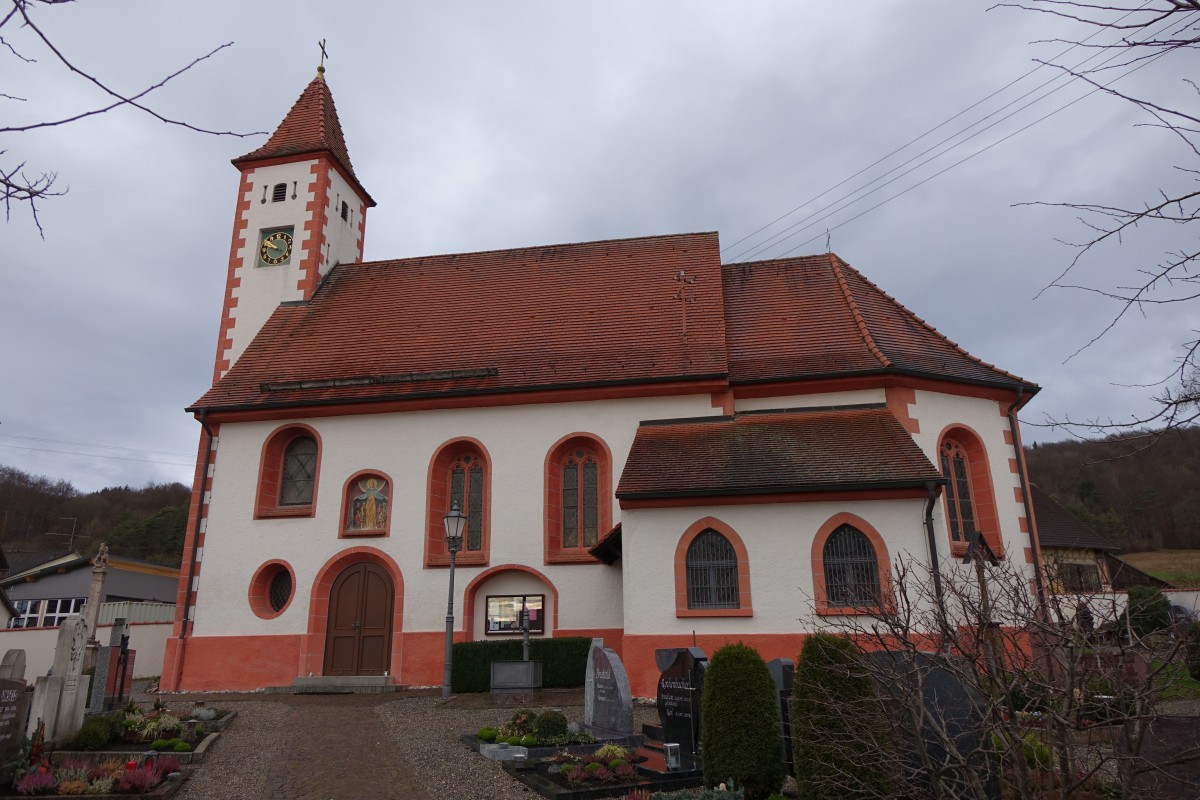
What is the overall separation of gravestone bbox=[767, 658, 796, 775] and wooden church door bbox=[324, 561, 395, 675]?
9481 mm

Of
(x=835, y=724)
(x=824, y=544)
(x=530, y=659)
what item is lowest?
(x=835, y=724)

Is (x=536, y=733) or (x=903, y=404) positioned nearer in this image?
(x=536, y=733)

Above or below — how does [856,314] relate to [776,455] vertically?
above

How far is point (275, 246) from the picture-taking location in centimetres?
2058

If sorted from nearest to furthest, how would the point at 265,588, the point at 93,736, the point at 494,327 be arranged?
the point at 93,736 < the point at 265,588 < the point at 494,327

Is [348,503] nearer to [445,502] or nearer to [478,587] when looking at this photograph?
[445,502]

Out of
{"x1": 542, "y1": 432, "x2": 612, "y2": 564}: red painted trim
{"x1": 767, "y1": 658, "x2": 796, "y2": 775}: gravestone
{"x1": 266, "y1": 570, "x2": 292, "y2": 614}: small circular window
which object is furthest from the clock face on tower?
{"x1": 767, "y1": 658, "x2": 796, "y2": 775}: gravestone

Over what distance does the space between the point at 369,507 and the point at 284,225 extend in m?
8.57

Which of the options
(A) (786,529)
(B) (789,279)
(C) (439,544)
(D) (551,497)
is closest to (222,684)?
(C) (439,544)

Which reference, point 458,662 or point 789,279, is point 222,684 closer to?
point 458,662

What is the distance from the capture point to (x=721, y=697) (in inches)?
287

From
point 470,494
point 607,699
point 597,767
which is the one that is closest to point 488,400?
point 470,494

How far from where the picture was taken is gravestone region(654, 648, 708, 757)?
27.6 ft

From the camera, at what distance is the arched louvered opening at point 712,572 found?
12914mm
